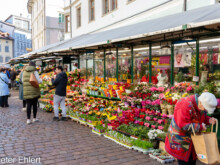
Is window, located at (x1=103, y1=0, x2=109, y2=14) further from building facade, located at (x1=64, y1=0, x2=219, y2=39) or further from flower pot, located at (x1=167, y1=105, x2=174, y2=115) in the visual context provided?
flower pot, located at (x1=167, y1=105, x2=174, y2=115)

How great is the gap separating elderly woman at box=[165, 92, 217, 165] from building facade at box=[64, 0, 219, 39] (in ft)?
22.1

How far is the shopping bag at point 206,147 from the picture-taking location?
2660 mm

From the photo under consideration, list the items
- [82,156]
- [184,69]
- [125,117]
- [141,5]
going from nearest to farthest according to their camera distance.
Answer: [82,156], [125,117], [184,69], [141,5]

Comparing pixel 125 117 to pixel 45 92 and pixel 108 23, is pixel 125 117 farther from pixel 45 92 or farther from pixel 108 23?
pixel 108 23

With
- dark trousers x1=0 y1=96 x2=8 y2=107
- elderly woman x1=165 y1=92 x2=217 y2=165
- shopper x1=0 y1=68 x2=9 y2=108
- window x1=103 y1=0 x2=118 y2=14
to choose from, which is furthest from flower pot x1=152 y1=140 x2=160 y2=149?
window x1=103 y1=0 x2=118 y2=14

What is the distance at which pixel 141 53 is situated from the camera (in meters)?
8.74

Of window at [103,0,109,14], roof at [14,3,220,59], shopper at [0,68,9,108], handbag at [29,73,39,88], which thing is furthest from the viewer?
window at [103,0,109,14]

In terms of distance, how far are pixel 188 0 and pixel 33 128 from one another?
7672 millimetres

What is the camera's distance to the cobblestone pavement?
14.9 feet

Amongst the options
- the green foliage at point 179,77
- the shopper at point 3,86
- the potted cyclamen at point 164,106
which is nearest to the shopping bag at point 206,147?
the potted cyclamen at point 164,106

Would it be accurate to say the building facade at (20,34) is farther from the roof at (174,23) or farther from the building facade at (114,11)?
the roof at (174,23)

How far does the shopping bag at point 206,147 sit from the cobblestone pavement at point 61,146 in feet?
6.01

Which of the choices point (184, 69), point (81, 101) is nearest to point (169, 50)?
point (184, 69)

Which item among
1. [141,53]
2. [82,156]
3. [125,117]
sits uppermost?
[141,53]
